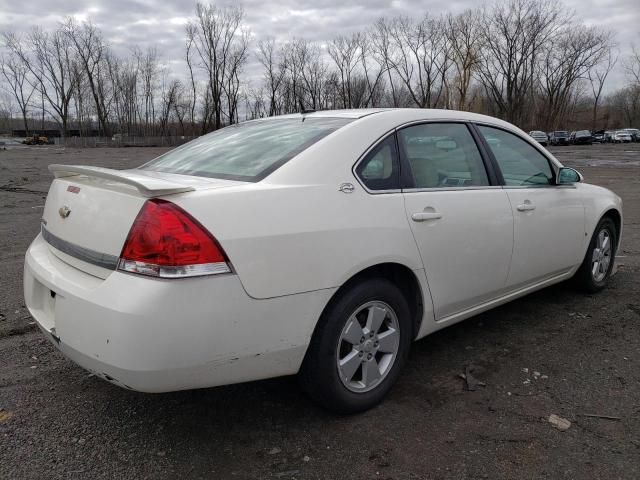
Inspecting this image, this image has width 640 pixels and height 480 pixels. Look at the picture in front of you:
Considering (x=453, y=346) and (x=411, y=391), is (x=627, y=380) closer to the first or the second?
(x=453, y=346)

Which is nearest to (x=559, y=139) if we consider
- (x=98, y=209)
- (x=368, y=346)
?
(x=368, y=346)

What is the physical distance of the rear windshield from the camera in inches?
102

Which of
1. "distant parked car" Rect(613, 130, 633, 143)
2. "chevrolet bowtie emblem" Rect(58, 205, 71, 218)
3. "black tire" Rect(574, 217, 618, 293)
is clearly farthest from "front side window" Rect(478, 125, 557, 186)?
"distant parked car" Rect(613, 130, 633, 143)

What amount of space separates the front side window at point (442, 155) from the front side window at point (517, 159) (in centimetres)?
23

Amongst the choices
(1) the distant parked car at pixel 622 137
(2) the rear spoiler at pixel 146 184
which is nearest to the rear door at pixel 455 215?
(2) the rear spoiler at pixel 146 184

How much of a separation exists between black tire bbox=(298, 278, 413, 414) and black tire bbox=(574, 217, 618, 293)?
2412 millimetres

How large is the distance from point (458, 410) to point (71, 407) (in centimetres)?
205

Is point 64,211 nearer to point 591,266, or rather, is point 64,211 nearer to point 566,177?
point 566,177

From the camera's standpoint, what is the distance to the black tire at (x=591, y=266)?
436 cm

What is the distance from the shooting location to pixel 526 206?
349 cm

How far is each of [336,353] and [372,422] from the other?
0.46 meters

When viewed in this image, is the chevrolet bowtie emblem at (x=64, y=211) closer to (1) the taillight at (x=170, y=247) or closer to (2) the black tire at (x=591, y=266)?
(1) the taillight at (x=170, y=247)

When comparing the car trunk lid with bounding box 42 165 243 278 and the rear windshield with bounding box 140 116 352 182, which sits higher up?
the rear windshield with bounding box 140 116 352 182

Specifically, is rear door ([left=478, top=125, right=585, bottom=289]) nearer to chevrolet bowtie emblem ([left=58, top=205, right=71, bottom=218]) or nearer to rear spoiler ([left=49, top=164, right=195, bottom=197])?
rear spoiler ([left=49, top=164, right=195, bottom=197])
